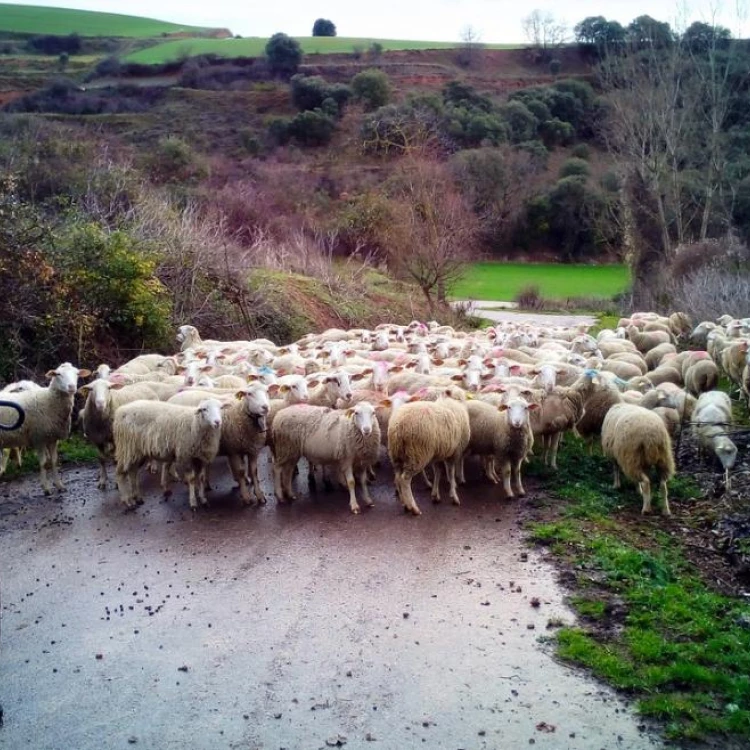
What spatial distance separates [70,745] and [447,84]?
65.3m

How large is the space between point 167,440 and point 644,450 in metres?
5.37

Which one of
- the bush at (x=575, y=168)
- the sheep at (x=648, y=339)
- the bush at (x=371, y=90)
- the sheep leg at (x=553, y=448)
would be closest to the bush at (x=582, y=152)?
the bush at (x=575, y=168)

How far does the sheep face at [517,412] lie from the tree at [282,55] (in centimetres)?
6108

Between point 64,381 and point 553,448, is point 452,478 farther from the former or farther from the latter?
point 64,381

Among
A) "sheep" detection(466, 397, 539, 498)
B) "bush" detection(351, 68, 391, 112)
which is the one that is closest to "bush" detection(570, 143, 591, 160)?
"bush" detection(351, 68, 391, 112)

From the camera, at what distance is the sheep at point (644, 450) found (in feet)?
29.7

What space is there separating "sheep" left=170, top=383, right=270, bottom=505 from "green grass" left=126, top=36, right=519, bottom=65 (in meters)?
Answer: 60.3

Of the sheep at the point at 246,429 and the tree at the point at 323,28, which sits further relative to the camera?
the tree at the point at 323,28

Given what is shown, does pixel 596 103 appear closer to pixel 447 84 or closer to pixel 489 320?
pixel 447 84

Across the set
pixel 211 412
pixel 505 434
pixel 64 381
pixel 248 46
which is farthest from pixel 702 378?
pixel 248 46

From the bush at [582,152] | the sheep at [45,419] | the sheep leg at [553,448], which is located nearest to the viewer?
the sheep at [45,419]

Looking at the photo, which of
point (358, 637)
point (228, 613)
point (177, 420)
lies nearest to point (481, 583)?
point (358, 637)

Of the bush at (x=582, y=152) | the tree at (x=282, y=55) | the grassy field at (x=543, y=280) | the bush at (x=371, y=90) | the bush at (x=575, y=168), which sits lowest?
the grassy field at (x=543, y=280)

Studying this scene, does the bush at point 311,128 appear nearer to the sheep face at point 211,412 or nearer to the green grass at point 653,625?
the sheep face at point 211,412
